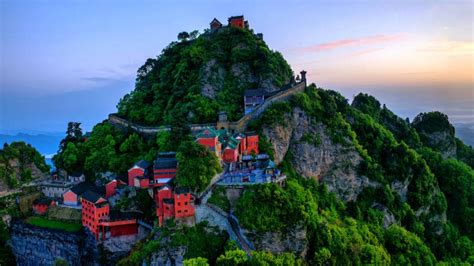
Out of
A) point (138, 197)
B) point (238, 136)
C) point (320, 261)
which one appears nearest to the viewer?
point (320, 261)

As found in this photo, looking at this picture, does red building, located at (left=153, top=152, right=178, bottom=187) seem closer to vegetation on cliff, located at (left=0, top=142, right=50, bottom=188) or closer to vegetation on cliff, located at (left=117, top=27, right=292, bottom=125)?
vegetation on cliff, located at (left=117, top=27, right=292, bottom=125)

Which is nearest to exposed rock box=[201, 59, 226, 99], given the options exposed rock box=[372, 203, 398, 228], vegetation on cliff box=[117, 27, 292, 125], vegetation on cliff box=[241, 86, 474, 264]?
vegetation on cliff box=[117, 27, 292, 125]

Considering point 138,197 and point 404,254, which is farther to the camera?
point 404,254

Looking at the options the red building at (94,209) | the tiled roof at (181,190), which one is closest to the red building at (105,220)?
the red building at (94,209)

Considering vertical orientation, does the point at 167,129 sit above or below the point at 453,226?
above

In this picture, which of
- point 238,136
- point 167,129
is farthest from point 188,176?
point 167,129

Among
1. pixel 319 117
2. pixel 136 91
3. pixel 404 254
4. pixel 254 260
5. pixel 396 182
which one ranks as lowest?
pixel 404 254

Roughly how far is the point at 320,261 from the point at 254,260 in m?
9.10

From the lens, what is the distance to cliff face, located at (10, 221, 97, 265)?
47.8m

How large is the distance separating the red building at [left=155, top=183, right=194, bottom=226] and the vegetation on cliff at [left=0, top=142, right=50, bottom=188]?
1085 inches

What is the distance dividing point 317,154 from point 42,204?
37.5 metres

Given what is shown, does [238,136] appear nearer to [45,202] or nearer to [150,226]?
[150,226]

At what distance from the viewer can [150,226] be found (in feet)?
151

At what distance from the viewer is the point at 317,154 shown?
197ft
